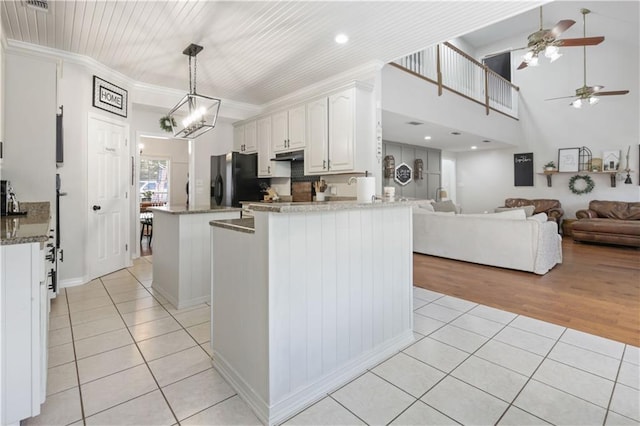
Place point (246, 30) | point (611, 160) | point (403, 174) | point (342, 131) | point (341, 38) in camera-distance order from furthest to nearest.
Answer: point (403, 174), point (611, 160), point (342, 131), point (341, 38), point (246, 30)

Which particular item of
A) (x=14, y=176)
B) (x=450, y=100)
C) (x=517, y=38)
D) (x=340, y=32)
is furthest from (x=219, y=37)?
(x=517, y=38)

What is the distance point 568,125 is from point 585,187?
1.65m

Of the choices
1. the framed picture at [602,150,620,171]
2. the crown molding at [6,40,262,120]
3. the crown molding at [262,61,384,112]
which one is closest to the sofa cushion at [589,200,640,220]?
the framed picture at [602,150,620,171]

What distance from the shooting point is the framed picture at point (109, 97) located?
396 cm

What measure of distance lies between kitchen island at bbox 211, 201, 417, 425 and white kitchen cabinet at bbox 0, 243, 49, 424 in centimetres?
85

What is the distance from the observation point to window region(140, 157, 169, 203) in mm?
9453

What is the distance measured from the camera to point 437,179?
8.98 metres

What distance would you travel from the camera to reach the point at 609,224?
6.06 meters

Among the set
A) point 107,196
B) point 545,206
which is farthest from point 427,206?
point 107,196

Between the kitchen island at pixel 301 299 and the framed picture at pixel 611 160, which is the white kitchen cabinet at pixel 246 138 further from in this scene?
the framed picture at pixel 611 160

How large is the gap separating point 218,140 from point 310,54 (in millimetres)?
2886

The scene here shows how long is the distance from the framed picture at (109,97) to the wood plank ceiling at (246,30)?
262 millimetres

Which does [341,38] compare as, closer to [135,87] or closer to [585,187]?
[135,87]

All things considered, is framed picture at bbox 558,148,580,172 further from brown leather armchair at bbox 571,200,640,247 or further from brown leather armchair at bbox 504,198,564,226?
brown leather armchair at bbox 571,200,640,247
